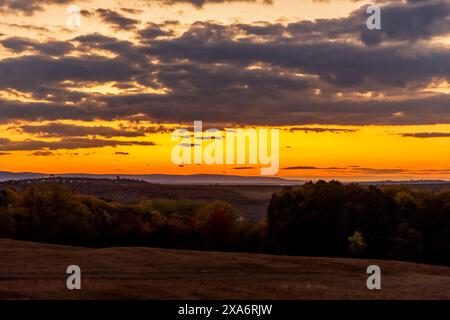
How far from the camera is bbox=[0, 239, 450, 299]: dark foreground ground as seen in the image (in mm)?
29734

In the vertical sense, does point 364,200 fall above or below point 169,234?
above

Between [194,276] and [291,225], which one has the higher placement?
[291,225]

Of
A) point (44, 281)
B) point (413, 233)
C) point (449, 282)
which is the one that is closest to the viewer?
point (44, 281)

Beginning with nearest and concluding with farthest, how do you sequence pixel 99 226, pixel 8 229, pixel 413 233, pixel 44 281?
1. pixel 44 281
2. pixel 413 233
3. pixel 8 229
4. pixel 99 226

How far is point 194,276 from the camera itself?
121 ft

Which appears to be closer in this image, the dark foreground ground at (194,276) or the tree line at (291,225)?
the dark foreground ground at (194,276)

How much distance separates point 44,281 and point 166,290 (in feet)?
22.1

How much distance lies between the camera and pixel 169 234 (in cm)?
8469

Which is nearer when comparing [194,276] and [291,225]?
[194,276]

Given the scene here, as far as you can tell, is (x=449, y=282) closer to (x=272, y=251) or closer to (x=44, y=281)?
(x=44, y=281)

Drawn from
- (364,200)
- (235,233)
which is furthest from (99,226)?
(364,200)

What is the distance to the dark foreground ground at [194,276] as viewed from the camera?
29734 mm

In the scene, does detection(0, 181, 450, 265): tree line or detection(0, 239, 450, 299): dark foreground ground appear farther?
detection(0, 181, 450, 265): tree line

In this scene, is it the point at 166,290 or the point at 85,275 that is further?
the point at 85,275
